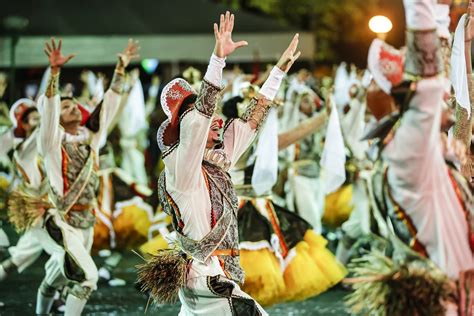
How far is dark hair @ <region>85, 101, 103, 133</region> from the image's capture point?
29.5ft

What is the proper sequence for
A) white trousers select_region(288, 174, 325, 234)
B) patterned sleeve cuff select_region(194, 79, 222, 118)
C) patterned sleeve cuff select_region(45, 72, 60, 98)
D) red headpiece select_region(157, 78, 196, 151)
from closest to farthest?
patterned sleeve cuff select_region(194, 79, 222, 118) → red headpiece select_region(157, 78, 196, 151) → patterned sleeve cuff select_region(45, 72, 60, 98) → white trousers select_region(288, 174, 325, 234)

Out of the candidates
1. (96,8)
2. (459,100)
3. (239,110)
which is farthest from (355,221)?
(96,8)

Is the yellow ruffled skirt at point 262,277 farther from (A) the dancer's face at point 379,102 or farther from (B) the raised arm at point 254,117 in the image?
(A) the dancer's face at point 379,102

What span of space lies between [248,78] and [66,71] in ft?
42.4

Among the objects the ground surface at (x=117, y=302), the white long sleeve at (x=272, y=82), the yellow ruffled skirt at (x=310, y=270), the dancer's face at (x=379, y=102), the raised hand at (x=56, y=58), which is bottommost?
the ground surface at (x=117, y=302)

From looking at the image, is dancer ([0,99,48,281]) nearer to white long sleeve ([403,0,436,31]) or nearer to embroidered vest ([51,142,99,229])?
embroidered vest ([51,142,99,229])

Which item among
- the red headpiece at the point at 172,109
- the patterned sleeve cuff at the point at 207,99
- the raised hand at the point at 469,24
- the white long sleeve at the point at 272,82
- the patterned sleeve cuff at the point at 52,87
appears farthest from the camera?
the patterned sleeve cuff at the point at 52,87

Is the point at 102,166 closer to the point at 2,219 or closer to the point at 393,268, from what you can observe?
the point at 2,219

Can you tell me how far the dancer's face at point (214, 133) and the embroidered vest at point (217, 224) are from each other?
0.42ft

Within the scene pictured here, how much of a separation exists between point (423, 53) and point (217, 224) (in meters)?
1.82

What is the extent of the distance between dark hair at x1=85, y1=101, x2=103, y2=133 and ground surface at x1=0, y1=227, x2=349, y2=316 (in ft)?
5.25

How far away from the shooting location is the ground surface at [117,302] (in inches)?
367

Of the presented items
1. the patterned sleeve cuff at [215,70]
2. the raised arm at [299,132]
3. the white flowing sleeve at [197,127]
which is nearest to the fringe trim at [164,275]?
the white flowing sleeve at [197,127]

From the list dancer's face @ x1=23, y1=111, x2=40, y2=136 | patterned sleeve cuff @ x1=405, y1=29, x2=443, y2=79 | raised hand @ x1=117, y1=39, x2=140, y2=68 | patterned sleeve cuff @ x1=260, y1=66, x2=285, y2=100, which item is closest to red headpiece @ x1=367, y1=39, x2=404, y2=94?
patterned sleeve cuff @ x1=405, y1=29, x2=443, y2=79
